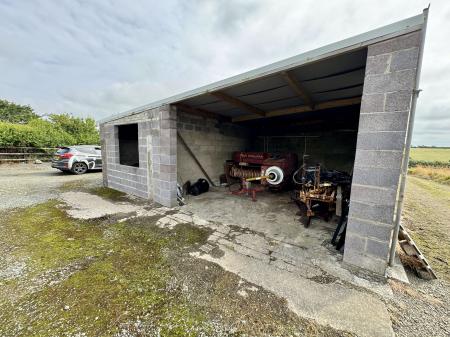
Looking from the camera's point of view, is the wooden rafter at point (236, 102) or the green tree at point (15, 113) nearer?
the wooden rafter at point (236, 102)

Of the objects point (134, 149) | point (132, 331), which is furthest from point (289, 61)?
point (134, 149)

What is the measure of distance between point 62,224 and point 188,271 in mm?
2870

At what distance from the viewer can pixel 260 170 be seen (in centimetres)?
550

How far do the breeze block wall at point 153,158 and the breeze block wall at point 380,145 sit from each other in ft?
11.6

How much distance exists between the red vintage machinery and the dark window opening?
3.52m

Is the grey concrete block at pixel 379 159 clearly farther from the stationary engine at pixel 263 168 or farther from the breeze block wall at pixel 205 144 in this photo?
the breeze block wall at pixel 205 144

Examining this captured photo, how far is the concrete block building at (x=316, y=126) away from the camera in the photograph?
1.80 metres

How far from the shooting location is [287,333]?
1369mm

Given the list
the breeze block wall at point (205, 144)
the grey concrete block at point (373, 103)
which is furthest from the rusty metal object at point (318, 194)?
the breeze block wall at point (205, 144)

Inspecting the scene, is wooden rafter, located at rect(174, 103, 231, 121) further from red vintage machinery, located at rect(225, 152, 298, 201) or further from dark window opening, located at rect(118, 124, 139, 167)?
dark window opening, located at rect(118, 124, 139, 167)

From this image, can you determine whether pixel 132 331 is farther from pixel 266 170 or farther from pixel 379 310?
pixel 266 170

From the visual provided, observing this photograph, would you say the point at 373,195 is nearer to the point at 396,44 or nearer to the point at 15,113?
the point at 396,44

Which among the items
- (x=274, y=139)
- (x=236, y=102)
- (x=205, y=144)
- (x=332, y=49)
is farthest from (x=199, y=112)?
(x=274, y=139)

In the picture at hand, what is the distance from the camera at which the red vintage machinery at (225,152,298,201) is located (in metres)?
4.68
